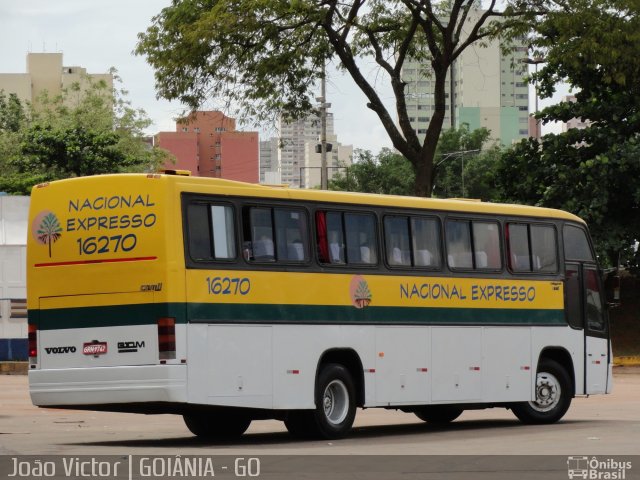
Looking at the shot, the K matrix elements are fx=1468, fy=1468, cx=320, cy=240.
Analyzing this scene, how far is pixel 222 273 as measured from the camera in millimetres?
17000

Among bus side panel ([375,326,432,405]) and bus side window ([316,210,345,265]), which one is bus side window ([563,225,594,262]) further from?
bus side window ([316,210,345,265])

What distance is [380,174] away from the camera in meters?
87.9

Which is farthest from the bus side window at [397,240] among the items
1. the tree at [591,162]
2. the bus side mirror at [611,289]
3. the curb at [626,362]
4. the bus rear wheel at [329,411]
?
the curb at [626,362]

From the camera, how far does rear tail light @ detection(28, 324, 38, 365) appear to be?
17.4 m

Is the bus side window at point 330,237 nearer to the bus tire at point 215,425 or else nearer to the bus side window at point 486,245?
the bus tire at point 215,425

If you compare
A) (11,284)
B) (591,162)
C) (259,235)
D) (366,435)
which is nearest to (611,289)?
(366,435)

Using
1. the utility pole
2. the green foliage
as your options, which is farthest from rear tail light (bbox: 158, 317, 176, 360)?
the green foliage

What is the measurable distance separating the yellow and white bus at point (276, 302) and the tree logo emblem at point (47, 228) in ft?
0.08

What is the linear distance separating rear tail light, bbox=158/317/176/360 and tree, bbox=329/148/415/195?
69.2 m

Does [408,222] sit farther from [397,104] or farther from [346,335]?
[397,104]

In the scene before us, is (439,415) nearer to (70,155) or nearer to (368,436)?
(368,436)

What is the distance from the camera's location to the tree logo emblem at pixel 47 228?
1741cm

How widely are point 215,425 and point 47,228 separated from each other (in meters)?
3.60

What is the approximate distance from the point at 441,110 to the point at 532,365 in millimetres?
13293
